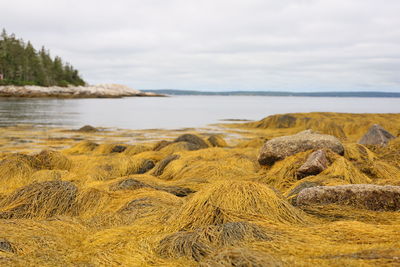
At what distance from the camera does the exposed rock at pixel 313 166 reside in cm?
606

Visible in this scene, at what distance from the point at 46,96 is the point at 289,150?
89964 millimetres

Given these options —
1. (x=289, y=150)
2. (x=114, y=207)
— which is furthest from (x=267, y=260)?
(x=289, y=150)

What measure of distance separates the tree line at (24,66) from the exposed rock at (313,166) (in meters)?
88.0

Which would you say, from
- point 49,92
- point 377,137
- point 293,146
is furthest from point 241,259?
point 49,92

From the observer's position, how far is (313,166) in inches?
238

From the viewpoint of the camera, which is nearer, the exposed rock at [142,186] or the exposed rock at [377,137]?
the exposed rock at [142,186]

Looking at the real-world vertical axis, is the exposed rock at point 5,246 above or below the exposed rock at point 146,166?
above

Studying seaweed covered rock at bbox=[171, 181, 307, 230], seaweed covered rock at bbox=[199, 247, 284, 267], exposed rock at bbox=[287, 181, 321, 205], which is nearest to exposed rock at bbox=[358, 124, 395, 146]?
exposed rock at bbox=[287, 181, 321, 205]

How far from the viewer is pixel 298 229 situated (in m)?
3.12

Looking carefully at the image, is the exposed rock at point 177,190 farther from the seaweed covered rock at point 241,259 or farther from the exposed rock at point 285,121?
the exposed rock at point 285,121

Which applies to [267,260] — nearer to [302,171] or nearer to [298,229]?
[298,229]

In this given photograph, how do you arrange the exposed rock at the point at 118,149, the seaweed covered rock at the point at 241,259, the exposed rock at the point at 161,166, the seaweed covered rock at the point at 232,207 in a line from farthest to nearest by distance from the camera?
1. the exposed rock at the point at 118,149
2. the exposed rock at the point at 161,166
3. the seaweed covered rock at the point at 232,207
4. the seaweed covered rock at the point at 241,259

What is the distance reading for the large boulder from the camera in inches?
291

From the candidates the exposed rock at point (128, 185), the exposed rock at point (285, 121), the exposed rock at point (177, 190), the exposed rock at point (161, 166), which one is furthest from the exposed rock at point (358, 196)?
the exposed rock at point (285, 121)
